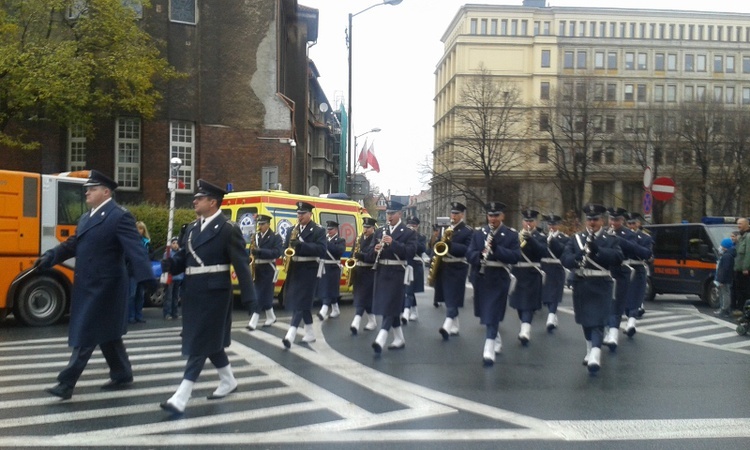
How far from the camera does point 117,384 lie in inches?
335

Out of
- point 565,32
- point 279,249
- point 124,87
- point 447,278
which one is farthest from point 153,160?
point 565,32

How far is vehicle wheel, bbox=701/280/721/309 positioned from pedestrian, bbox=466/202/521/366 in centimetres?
1069

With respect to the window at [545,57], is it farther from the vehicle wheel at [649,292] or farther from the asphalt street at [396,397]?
the asphalt street at [396,397]

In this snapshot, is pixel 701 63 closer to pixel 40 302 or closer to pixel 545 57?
pixel 545 57

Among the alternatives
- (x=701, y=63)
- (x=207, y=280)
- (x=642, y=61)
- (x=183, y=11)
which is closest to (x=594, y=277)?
(x=207, y=280)

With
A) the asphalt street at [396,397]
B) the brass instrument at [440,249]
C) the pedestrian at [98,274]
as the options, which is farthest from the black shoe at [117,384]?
the brass instrument at [440,249]

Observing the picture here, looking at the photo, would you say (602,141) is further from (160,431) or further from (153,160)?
(160,431)

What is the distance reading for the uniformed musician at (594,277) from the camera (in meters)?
9.90

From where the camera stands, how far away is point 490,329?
10.5 metres

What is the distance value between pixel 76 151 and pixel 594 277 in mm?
24077

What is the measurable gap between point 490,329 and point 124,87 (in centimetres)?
1965

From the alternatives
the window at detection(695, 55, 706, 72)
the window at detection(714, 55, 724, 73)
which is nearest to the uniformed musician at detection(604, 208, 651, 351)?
the window at detection(695, 55, 706, 72)

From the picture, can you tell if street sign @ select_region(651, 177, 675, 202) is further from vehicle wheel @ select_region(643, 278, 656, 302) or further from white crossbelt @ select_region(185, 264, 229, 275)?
white crossbelt @ select_region(185, 264, 229, 275)

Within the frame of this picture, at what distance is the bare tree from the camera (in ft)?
192
